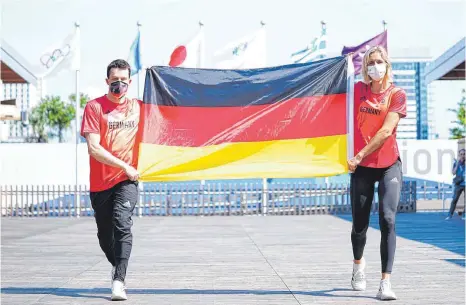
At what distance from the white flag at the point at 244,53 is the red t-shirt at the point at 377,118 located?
18.3 m

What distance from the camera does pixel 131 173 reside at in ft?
23.5

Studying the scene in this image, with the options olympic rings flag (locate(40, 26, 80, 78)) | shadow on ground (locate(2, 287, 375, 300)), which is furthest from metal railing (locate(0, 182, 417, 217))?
shadow on ground (locate(2, 287, 375, 300))

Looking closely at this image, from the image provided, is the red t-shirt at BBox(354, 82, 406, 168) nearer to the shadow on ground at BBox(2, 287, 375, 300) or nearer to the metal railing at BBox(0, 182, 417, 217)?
the shadow on ground at BBox(2, 287, 375, 300)

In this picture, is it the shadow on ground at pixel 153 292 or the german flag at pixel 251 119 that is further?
the german flag at pixel 251 119

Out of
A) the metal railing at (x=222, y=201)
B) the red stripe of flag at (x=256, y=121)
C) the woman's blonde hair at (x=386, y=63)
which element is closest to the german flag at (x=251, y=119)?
the red stripe of flag at (x=256, y=121)

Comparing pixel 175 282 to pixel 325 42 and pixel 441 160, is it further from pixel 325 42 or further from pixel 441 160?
pixel 441 160

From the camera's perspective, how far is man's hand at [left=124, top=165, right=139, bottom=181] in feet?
23.3

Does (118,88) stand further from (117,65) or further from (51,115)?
(51,115)

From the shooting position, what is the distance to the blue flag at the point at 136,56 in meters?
26.6

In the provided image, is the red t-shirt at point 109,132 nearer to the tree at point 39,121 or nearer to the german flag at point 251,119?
the german flag at point 251,119

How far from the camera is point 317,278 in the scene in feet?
29.1

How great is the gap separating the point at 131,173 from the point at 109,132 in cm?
46

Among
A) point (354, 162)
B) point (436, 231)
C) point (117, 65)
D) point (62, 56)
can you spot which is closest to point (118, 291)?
point (117, 65)

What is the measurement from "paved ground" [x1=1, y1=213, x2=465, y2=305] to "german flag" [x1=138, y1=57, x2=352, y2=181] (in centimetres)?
131
